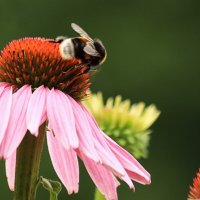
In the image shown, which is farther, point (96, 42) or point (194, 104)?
point (194, 104)

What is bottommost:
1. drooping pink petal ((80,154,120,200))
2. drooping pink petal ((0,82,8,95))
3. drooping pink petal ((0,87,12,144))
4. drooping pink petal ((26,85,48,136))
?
drooping pink petal ((80,154,120,200))

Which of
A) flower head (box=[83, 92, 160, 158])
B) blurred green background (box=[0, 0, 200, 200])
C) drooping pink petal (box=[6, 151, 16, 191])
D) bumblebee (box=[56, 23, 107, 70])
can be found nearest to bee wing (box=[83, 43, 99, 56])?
bumblebee (box=[56, 23, 107, 70])

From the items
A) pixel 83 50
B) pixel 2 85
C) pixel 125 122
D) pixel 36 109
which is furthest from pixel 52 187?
pixel 125 122

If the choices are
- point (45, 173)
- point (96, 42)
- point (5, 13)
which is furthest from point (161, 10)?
point (96, 42)

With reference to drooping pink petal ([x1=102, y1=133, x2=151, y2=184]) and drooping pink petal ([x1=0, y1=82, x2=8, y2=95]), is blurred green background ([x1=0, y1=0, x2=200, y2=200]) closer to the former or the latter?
drooping pink petal ([x1=0, y1=82, x2=8, y2=95])

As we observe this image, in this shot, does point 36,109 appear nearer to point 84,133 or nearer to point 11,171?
point 84,133

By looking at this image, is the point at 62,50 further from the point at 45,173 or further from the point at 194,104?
the point at 194,104

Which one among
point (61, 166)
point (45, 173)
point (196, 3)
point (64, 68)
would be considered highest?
point (64, 68)
